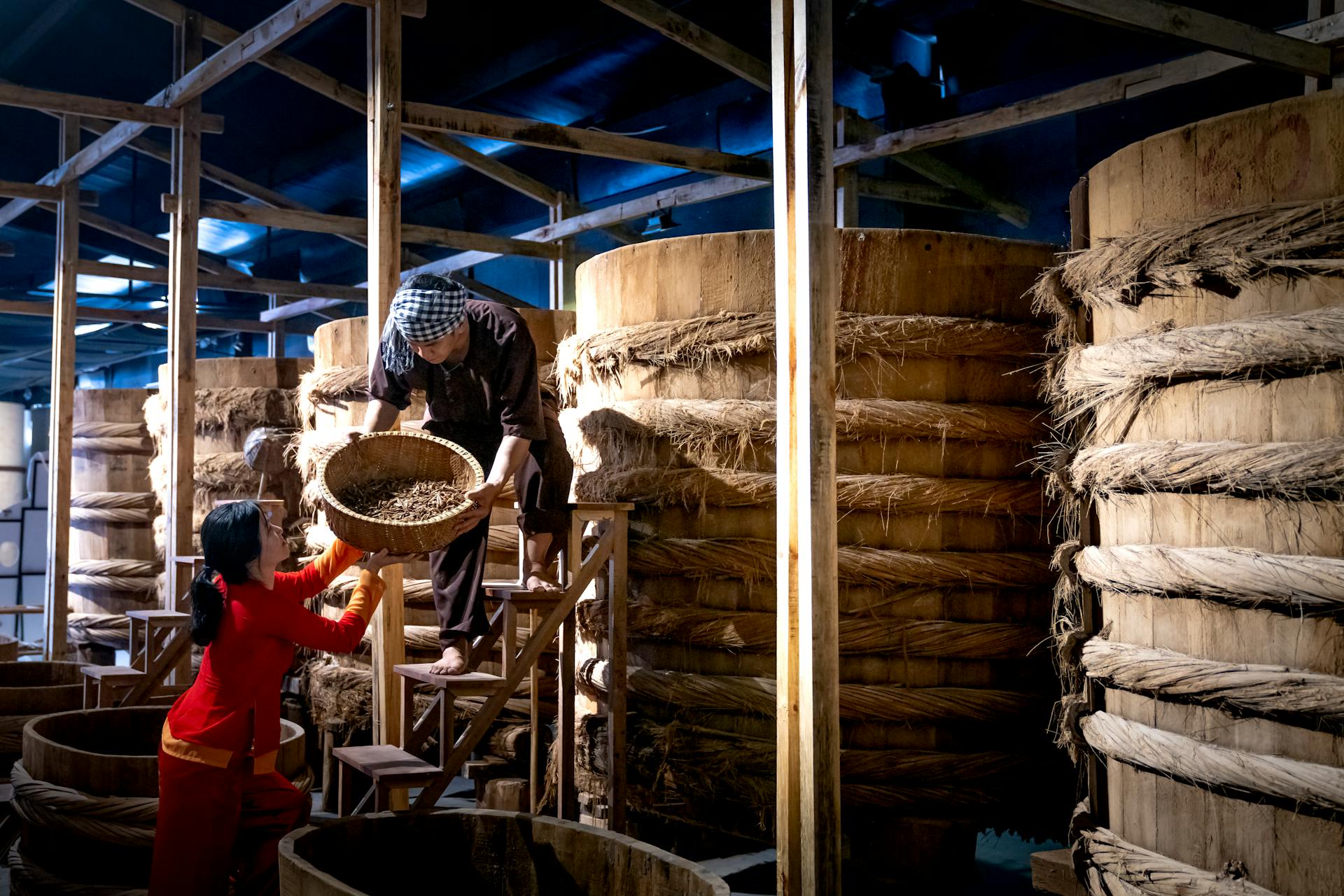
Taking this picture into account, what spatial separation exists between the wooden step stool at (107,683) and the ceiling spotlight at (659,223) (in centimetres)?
392

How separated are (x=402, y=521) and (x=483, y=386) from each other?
76cm

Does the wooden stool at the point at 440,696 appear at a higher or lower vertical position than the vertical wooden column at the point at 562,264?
lower

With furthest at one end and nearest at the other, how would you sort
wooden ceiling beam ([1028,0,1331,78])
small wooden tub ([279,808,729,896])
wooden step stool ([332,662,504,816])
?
1. wooden step stool ([332,662,504,816])
2. wooden ceiling beam ([1028,0,1331,78])
3. small wooden tub ([279,808,729,896])

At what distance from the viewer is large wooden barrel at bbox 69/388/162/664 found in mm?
7988

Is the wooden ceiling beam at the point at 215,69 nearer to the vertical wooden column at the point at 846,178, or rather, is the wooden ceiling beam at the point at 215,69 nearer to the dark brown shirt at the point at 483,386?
the dark brown shirt at the point at 483,386

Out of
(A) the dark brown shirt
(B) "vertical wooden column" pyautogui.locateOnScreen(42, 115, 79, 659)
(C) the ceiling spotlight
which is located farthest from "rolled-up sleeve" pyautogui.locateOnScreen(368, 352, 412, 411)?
(B) "vertical wooden column" pyautogui.locateOnScreen(42, 115, 79, 659)

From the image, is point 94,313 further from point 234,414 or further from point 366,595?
point 366,595

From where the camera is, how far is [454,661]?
13.4ft

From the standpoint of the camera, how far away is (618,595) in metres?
4.08

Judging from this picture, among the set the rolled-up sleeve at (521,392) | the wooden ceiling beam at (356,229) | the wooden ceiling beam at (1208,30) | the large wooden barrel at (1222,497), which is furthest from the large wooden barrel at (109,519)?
the wooden ceiling beam at (1208,30)

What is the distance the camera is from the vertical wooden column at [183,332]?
627cm

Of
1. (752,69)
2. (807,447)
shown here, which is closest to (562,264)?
(752,69)

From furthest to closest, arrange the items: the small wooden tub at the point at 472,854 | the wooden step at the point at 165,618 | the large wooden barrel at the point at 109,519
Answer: the large wooden barrel at the point at 109,519
the wooden step at the point at 165,618
the small wooden tub at the point at 472,854

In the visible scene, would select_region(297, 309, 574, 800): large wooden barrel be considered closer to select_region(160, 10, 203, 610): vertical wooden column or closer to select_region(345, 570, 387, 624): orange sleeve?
select_region(160, 10, 203, 610): vertical wooden column
